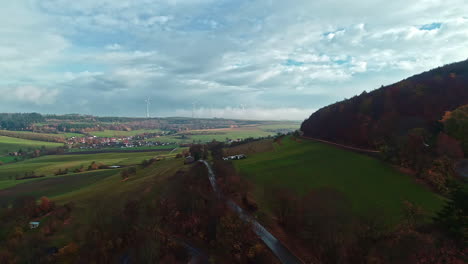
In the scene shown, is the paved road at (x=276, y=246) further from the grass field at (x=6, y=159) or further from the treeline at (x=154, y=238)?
the grass field at (x=6, y=159)

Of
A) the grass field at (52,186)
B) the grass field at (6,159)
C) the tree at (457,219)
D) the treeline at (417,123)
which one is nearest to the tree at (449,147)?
the treeline at (417,123)

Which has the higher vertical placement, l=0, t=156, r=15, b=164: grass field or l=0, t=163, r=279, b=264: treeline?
l=0, t=163, r=279, b=264: treeline

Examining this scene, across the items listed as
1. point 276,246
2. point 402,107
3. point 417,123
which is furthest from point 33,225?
point 402,107

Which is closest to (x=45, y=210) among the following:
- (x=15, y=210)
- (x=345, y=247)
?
(x=15, y=210)

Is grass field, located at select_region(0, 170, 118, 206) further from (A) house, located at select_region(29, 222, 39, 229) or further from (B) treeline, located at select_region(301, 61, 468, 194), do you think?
(B) treeline, located at select_region(301, 61, 468, 194)

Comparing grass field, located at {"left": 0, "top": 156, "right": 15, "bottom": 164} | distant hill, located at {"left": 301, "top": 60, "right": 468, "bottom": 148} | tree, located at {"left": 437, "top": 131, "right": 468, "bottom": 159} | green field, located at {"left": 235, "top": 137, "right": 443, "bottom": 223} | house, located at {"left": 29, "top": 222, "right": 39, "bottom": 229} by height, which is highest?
distant hill, located at {"left": 301, "top": 60, "right": 468, "bottom": 148}

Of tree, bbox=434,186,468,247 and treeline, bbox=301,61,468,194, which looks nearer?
tree, bbox=434,186,468,247

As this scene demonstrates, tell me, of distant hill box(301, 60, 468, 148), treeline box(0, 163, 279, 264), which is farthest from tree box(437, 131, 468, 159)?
treeline box(0, 163, 279, 264)

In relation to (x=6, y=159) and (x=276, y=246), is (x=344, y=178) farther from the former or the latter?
(x=6, y=159)
